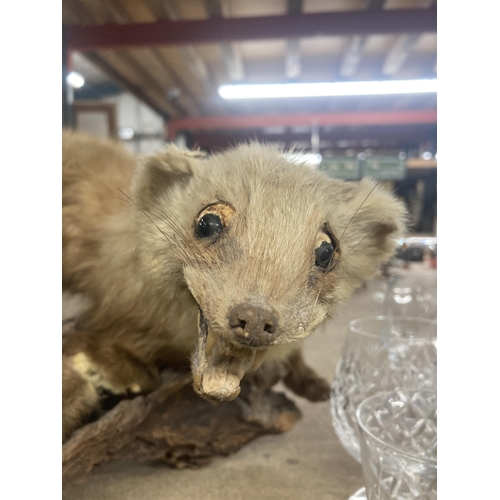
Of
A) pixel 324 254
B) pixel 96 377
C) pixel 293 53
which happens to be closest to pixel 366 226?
pixel 324 254

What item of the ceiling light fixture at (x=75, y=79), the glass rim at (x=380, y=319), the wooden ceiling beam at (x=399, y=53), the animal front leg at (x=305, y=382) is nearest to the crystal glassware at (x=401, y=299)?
the glass rim at (x=380, y=319)

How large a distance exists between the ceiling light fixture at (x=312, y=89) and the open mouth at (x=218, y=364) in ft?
1.60

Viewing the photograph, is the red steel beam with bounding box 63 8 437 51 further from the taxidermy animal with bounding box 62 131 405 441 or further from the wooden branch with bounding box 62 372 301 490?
the wooden branch with bounding box 62 372 301 490

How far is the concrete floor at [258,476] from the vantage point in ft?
2.00

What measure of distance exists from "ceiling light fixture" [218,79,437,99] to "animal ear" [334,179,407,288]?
0.21 metres

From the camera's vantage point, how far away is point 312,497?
0.62m

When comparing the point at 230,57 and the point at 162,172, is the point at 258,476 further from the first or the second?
the point at 230,57

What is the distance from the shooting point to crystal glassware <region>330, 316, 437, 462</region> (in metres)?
0.81

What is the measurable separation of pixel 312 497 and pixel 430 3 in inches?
28.4

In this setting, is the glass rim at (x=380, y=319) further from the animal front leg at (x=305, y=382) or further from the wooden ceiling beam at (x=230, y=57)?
the wooden ceiling beam at (x=230, y=57)

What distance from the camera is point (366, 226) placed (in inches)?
24.2
